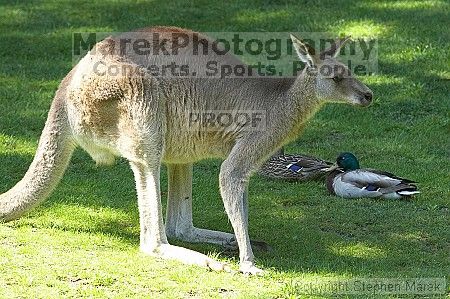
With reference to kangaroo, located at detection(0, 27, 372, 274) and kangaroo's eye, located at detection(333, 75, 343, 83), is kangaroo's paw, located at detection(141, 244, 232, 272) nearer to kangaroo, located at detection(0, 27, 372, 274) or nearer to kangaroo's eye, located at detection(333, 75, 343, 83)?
kangaroo, located at detection(0, 27, 372, 274)

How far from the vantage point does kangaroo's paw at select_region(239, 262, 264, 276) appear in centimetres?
698

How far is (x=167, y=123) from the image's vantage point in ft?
24.3

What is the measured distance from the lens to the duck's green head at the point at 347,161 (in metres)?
9.34

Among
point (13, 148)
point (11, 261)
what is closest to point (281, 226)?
point (11, 261)

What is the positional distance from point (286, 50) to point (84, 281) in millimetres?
6708

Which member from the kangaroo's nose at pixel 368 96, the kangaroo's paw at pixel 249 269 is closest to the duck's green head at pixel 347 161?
the kangaroo's nose at pixel 368 96

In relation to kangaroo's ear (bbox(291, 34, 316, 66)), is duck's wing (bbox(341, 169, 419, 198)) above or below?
below

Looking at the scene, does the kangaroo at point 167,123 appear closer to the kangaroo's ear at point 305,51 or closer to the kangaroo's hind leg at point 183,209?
the kangaroo's ear at point 305,51

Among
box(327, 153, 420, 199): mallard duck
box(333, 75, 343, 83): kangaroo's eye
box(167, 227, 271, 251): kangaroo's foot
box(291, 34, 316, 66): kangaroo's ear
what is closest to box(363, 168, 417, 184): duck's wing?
box(327, 153, 420, 199): mallard duck

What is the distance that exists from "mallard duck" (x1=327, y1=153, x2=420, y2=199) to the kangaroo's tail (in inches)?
107

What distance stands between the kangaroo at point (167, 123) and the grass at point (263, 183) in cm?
35

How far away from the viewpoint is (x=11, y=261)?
703cm

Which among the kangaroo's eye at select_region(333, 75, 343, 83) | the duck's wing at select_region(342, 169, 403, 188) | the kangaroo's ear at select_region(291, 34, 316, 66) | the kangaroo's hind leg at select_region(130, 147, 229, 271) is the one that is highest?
the kangaroo's ear at select_region(291, 34, 316, 66)

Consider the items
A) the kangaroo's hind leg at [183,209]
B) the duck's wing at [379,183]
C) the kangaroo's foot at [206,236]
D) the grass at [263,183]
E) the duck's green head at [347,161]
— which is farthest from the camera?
the duck's green head at [347,161]
